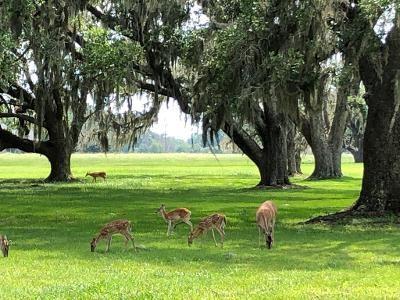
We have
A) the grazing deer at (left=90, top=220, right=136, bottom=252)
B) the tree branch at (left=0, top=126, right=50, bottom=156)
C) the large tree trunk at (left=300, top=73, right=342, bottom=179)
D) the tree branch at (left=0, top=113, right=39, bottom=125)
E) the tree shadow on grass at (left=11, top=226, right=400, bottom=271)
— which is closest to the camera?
the tree shadow on grass at (left=11, top=226, right=400, bottom=271)

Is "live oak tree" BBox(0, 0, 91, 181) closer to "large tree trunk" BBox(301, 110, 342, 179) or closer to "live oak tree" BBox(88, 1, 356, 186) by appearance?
"live oak tree" BBox(88, 1, 356, 186)

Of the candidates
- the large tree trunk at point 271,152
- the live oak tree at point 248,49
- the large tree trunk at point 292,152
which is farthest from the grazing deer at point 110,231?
the large tree trunk at point 292,152

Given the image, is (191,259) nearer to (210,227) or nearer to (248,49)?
(210,227)

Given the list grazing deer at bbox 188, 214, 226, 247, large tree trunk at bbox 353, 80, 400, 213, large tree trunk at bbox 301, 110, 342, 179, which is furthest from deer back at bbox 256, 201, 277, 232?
large tree trunk at bbox 301, 110, 342, 179

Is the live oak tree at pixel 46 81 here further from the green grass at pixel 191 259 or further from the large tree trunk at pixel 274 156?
the large tree trunk at pixel 274 156

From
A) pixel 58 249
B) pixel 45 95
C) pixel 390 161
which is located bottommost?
pixel 58 249

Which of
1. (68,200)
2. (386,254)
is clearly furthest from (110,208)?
(386,254)

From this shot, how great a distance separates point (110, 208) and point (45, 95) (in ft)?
31.3

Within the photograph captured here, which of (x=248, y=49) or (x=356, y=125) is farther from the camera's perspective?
(x=356, y=125)

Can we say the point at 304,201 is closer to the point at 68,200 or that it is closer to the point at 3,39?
the point at 68,200

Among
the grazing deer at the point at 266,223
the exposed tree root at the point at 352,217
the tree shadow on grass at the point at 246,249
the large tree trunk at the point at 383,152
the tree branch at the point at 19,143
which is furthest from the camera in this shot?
the tree branch at the point at 19,143

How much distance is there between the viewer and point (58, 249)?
44.0 ft

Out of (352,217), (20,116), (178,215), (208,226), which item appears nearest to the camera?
(208,226)

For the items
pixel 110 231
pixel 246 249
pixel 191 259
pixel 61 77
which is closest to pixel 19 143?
pixel 61 77
